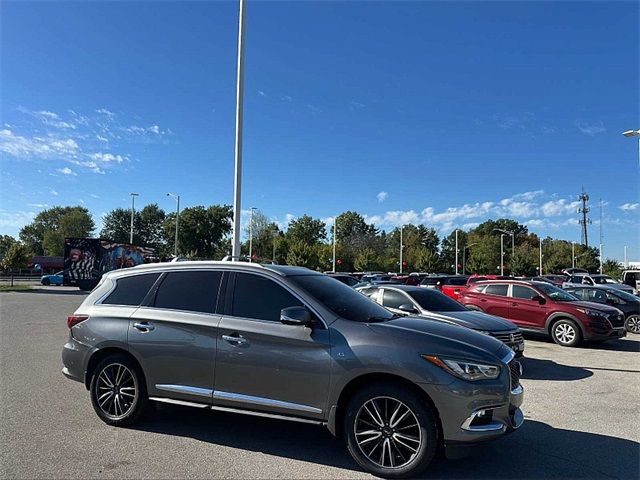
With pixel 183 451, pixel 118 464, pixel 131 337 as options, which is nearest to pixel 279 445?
pixel 183 451

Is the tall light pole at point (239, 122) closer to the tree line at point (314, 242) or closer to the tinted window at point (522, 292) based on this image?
the tinted window at point (522, 292)

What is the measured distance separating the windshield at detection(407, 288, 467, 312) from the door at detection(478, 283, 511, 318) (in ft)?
12.1

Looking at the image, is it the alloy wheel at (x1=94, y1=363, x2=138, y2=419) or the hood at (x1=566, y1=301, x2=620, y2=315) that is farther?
the hood at (x1=566, y1=301, x2=620, y2=315)

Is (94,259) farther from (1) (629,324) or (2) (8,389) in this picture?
(1) (629,324)

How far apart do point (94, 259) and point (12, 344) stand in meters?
22.7

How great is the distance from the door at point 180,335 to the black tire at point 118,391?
0.16 meters

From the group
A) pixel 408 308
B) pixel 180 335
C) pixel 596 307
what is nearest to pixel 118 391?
pixel 180 335

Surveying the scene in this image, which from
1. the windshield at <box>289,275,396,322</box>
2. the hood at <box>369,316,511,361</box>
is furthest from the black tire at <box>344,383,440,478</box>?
the windshield at <box>289,275,396,322</box>

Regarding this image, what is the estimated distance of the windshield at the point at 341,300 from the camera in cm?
474

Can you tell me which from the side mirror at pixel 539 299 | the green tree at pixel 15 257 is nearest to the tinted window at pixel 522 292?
the side mirror at pixel 539 299

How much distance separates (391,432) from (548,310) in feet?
32.8

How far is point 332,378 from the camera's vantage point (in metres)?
4.35

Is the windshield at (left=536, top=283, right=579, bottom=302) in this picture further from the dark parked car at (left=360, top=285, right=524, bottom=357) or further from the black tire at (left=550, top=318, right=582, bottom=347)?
the dark parked car at (left=360, top=285, right=524, bottom=357)

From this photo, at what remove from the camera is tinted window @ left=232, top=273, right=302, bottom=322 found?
4.83m
